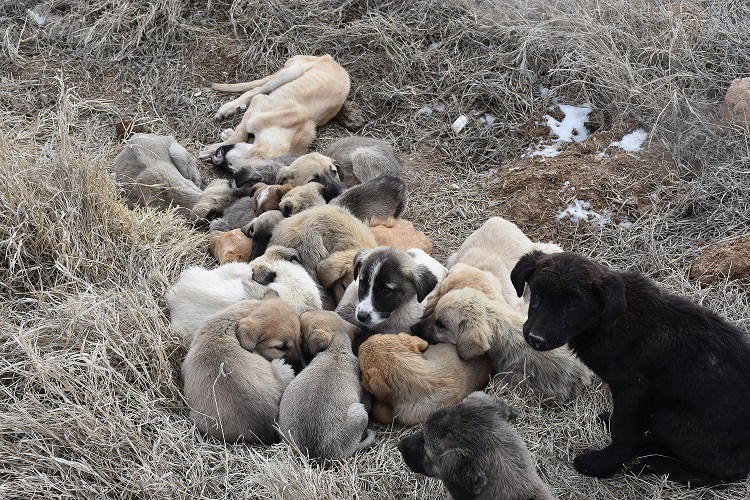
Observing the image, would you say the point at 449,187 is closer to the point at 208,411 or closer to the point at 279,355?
the point at 279,355

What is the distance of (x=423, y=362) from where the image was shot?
5.41m

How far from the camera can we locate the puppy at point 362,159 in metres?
8.15

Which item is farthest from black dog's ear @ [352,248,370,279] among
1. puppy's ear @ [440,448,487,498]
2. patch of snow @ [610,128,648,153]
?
patch of snow @ [610,128,648,153]

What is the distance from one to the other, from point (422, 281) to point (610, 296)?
1729 millimetres

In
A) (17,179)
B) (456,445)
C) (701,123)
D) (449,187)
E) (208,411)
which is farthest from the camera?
(449,187)

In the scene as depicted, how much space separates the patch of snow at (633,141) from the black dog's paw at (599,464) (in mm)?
3983

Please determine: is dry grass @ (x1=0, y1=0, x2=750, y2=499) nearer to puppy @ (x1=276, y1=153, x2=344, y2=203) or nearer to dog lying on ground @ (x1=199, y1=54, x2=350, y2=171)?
dog lying on ground @ (x1=199, y1=54, x2=350, y2=171)

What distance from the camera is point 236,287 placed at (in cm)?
603

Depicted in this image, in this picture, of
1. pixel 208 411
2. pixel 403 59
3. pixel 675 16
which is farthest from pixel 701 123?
pixel 208 411

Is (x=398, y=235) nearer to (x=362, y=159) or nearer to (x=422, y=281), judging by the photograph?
(x=362, y=159)

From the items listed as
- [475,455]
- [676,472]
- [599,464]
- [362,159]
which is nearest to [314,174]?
[362,159]

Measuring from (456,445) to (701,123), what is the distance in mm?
5255

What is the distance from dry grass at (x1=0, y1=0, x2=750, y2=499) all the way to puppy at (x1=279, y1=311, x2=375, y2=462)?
13cm

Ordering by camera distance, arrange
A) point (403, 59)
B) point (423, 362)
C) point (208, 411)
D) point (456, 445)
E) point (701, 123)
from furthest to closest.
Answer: point (403, 59) → point (701, 123) → point (423, 362) → point (208, 411) → point (456, 445)
